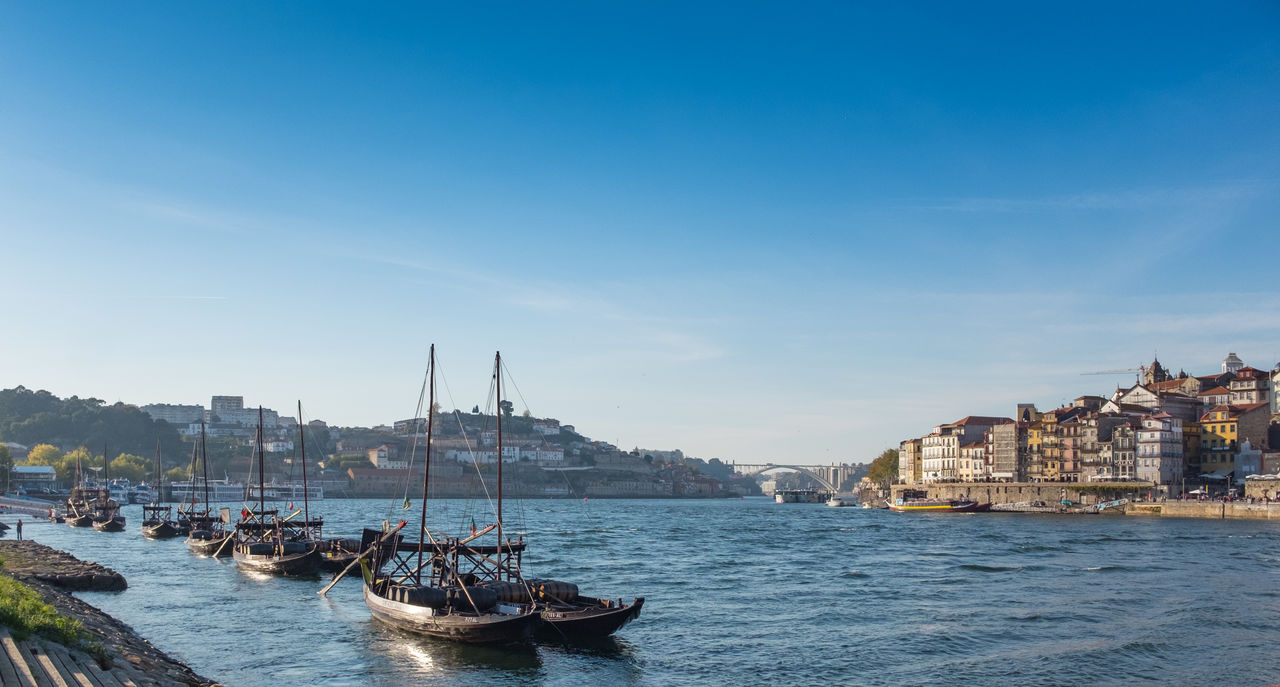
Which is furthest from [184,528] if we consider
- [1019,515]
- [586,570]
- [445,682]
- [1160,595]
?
[1019,515]

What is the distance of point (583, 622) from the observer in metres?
36.3

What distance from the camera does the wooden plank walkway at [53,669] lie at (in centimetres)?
1944

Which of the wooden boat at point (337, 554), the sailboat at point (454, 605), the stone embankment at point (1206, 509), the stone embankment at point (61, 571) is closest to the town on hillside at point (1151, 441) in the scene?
the stone embankment at point (1206, 509)

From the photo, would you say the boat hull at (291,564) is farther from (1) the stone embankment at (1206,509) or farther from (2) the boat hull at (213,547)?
(1) the stone embankment at (1206,509)

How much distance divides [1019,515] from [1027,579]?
9104 cm

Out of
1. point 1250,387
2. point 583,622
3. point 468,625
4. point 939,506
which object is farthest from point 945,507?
point 468,625

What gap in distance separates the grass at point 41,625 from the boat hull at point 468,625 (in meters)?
12.1

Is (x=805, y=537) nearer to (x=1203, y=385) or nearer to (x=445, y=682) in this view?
(x=445, y=682)

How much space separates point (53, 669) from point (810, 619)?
31.2 m

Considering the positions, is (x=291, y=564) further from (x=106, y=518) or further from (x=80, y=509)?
(x=80, y=509)

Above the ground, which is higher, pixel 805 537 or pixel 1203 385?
pixel 1203 385

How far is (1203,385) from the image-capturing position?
558ft

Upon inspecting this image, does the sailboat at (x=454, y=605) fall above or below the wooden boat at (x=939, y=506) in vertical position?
above

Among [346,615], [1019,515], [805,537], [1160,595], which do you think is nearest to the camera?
[346,615]
